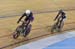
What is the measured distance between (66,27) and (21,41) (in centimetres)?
124

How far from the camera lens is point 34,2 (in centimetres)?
464

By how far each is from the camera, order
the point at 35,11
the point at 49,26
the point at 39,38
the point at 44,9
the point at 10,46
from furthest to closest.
Result: the point at 44,9
the point at 35,11
the point at 49,26
the point at 39,38
the point at 10,46

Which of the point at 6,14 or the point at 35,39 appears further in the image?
the point at 6,14

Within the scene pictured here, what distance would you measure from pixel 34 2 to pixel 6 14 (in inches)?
41.6

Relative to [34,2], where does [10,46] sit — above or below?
below

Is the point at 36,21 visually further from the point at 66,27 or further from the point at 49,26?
the point at 66,27

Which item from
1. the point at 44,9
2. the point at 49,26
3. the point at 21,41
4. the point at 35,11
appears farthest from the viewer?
the point at 44,9

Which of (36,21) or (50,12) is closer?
(36,21)

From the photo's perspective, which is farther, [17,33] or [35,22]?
[35,22]

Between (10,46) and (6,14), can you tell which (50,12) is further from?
(10,46)

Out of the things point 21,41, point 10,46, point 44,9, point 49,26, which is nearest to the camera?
point 10,46

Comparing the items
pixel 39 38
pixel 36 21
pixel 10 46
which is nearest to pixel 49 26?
pixel 36 21

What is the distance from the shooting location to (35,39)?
3.04 metres

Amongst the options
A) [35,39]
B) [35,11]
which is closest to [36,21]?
[35,11]
